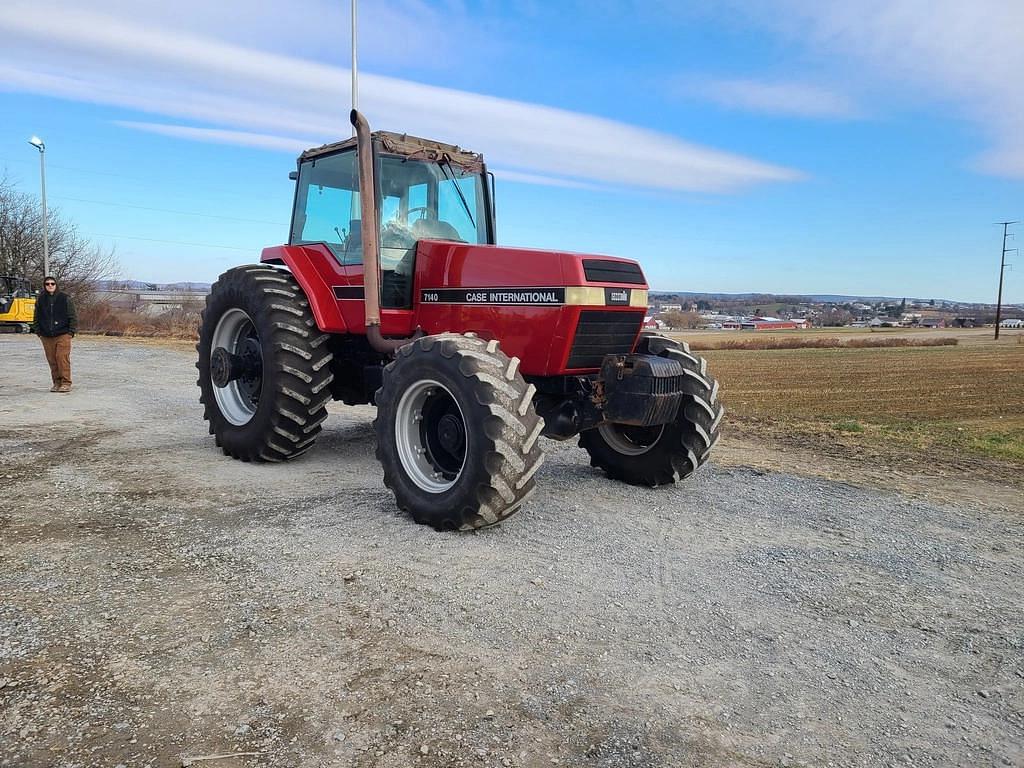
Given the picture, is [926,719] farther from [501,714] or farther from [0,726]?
[0,726]

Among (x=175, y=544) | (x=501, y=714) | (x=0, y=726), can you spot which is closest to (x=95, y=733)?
(x=0, y=726)

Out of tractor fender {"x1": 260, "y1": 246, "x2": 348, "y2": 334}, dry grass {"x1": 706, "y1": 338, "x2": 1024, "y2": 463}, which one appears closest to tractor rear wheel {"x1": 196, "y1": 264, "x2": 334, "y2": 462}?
tractor fender {"x1": 260, "y1": 246, "x2": 348, "y2": 334}

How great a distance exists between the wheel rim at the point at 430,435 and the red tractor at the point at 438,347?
0.01 metres

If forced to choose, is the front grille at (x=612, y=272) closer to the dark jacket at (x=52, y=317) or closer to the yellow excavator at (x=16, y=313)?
the dark jacket at (x=52, y=317)

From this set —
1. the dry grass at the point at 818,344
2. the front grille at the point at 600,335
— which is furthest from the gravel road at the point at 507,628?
the dry grass at the point at 818,344

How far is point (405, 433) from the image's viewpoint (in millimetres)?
5441

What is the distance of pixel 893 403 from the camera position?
45.3 ft

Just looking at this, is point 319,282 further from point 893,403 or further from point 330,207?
point 893,403

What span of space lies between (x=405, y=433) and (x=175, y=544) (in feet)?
5.46

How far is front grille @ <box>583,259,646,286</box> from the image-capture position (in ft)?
17.9

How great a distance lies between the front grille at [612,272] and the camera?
5445 millimetres

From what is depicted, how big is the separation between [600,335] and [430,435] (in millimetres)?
1487

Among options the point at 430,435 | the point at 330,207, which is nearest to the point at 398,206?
the point at 330,207

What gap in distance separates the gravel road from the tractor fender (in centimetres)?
142
